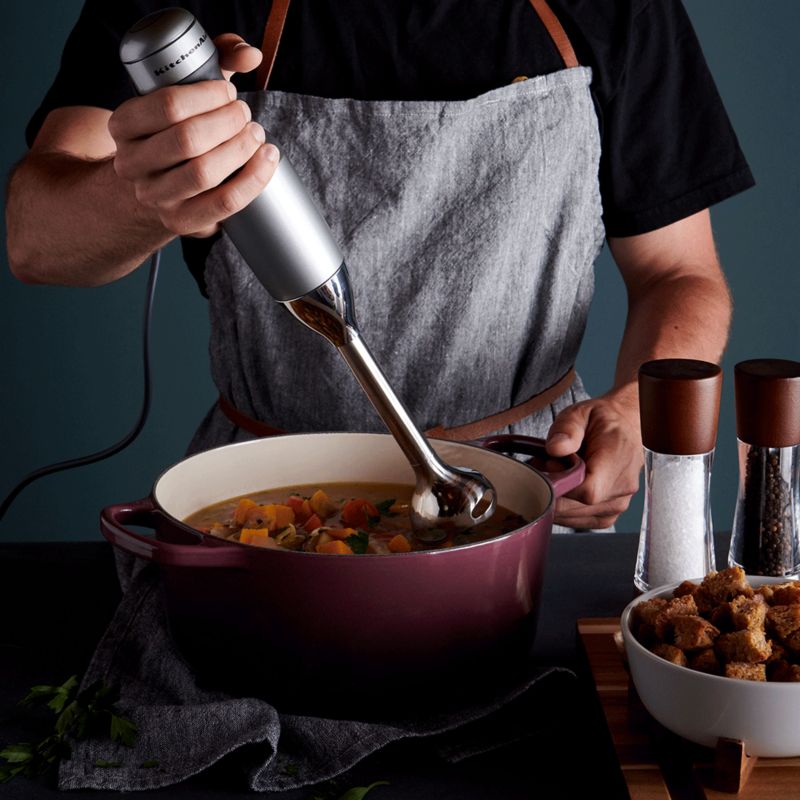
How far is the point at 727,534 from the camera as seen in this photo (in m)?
1.28

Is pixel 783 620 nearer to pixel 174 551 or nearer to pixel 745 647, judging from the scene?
pixel 745 647

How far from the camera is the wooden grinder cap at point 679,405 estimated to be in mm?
866

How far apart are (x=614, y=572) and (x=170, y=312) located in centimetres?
151

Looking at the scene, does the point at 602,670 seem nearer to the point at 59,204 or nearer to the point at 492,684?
the point at 492,684

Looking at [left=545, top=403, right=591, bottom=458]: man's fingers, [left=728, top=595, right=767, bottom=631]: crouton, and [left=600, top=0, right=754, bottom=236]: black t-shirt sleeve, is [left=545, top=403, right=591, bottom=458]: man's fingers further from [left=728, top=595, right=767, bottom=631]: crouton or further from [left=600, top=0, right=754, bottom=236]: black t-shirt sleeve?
[left=600, top=0, right=754, bottom=236]: black t-shirt sleeve

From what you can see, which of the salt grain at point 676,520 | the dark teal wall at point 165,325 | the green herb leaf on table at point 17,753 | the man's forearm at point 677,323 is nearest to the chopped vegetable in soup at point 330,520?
the salt grain at point 676,520

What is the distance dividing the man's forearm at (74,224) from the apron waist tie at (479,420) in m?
0.24

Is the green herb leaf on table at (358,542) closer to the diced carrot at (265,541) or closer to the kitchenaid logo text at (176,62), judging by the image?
the diced carrot at (265,541)

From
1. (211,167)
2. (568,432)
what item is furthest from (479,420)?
(211,167)

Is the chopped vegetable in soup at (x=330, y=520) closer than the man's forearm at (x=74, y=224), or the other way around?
the chopped vegetable in soup at (x=330, y=520)

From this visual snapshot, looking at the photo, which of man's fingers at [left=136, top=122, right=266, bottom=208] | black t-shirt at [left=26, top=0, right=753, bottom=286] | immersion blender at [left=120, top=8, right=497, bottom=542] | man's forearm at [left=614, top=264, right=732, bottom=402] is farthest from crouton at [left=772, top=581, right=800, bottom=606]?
black t-shirt at [left=26, top=0, right=753, bottom=286]

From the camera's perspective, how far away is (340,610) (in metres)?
0.79

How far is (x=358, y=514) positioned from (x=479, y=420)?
46cm

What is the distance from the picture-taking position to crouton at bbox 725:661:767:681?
0.70 m
